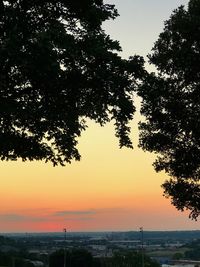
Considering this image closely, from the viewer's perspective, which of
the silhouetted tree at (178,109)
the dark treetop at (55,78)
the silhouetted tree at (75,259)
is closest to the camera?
the dark treetop at (55,78)

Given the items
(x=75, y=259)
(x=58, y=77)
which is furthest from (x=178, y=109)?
(x=75, y=259)

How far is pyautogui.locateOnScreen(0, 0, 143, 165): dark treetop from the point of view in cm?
1639

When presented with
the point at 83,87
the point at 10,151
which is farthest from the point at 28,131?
the point at 83,87

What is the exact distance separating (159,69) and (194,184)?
577 cm

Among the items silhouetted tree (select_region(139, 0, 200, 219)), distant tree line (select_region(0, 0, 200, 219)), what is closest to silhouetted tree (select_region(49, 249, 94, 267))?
silhouetted tree (select_region(139, 0, 200, 219))

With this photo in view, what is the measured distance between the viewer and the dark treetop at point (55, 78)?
53.8 ft

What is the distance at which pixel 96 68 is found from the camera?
59.0ft

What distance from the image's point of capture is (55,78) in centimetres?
1691

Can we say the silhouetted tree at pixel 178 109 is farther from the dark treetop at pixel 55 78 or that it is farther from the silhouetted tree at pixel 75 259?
the silhouetted tree at pixel 75 259

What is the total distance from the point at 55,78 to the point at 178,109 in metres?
9.21

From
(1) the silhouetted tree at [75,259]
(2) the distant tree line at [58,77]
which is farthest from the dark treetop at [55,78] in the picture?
(1) the silhouetted tree at [75,259]

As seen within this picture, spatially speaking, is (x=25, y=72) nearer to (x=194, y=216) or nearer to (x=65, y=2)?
(x=65, y=2)

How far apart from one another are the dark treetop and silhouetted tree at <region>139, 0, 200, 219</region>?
610 cm

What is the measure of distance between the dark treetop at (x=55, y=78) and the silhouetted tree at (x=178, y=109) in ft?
20.0
